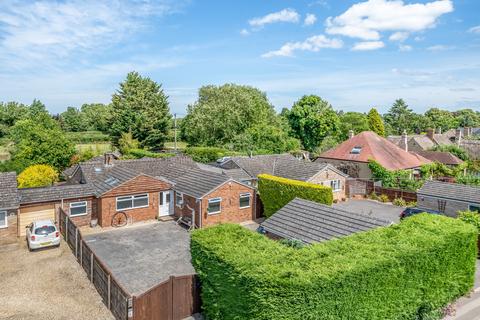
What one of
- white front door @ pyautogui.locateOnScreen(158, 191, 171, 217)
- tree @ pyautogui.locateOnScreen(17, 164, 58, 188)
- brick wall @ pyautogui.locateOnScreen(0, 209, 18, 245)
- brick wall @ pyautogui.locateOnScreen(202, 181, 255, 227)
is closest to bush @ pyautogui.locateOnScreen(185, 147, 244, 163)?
tree @ pyautogui.locateOnScreen(17, 164, 58, 188)

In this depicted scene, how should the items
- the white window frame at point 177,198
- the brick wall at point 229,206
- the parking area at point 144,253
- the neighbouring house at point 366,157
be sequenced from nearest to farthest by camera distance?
the parking area at point 144,253, the brick wall at point 229,206, the white window frame at point 177,198, the neighbouring house at point 366,157

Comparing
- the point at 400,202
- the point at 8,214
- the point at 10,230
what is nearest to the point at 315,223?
the point at 10,230

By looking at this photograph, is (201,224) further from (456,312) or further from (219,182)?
(456,312)

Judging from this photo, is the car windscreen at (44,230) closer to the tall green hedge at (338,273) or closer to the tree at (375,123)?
the tall green hedge at (338,273)

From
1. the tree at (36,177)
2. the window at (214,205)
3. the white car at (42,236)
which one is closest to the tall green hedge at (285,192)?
the window at (214,205)

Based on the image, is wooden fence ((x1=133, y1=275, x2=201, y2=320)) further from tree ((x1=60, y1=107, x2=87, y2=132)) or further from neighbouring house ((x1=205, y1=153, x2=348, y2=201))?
tree ((x1=60, y1=107, x2=87, y2=132))
